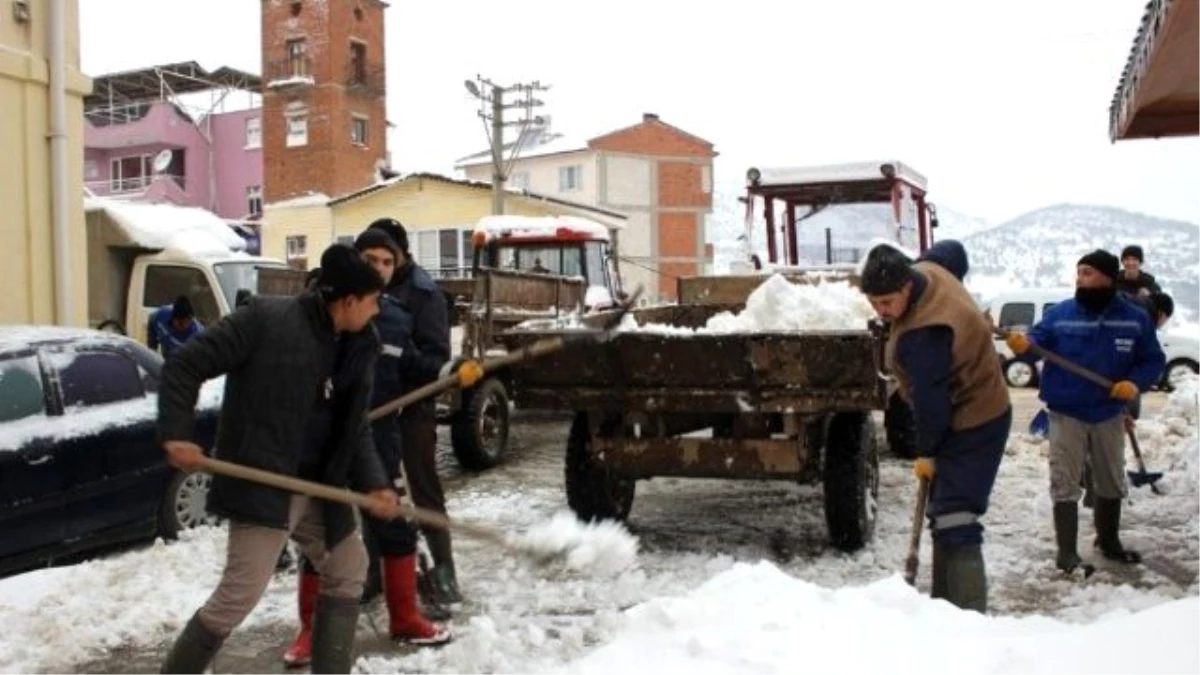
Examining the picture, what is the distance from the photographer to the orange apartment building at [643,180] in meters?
50.0

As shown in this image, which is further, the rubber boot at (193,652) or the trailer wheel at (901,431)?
the trailer wheel at (901,431)

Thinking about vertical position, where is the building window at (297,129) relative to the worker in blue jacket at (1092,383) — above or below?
above

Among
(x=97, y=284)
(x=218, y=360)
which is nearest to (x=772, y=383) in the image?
(x=218, y=360)

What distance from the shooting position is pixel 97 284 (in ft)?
37.3

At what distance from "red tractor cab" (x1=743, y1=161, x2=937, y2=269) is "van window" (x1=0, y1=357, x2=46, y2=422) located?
6769 millimetres

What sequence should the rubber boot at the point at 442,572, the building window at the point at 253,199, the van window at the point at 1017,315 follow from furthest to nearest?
the building window at the point at 253,199 → the van window at the point at 1017,315 → the rubber boot at the point at 442,572

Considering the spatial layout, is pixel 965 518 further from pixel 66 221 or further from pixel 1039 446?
pixel 66 221

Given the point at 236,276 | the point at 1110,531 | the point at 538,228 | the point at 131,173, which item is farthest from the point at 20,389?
the point at 131,173

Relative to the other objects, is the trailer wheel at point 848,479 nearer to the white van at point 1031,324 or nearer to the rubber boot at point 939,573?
the rubber boot at point 939,573

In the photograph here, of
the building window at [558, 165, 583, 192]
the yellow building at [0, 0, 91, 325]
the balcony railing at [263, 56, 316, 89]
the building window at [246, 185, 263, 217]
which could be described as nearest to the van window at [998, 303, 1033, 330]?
the yellow building at [0, 0, 91, 325]

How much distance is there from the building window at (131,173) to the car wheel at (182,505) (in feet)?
133

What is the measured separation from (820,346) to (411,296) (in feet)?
6.90

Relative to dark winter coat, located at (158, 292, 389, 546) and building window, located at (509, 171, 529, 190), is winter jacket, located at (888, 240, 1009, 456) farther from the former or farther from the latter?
building window, located at (509, 171, 529, 190)

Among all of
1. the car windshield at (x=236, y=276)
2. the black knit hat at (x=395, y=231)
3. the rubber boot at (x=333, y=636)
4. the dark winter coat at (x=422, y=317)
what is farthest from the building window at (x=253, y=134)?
the rubber boot at (x=333, y=636)
